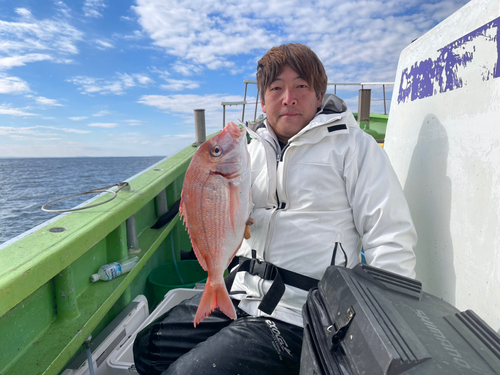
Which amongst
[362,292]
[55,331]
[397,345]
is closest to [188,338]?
[55,331]

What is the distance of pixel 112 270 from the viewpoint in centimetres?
230

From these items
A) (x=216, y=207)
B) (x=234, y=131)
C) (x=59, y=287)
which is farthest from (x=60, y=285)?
(x=234, y=131)

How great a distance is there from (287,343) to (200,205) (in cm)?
81

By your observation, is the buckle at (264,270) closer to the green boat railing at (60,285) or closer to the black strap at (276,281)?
the black strap at (276,281)

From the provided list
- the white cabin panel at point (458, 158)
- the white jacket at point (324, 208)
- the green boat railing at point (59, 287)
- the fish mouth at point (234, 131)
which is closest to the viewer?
the white cabin panel at point (458, 158)

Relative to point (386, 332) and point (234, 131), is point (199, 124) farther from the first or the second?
point (386, 332)

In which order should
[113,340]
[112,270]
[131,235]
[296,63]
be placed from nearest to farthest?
[296,63]
[113,340]
[112,270]
[131,235]

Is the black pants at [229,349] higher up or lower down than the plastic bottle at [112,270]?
lower down

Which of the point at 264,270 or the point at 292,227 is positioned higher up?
the point at 292,227

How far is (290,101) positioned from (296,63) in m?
0.23

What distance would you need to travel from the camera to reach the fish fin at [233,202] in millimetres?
1674

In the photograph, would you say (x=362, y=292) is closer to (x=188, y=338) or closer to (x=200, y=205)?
(x=200, y=205)

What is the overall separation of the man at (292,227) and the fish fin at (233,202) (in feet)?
1.01

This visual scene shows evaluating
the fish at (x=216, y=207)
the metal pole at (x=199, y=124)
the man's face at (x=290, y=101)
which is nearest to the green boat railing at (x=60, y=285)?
the fish at (x=216, y=207)
